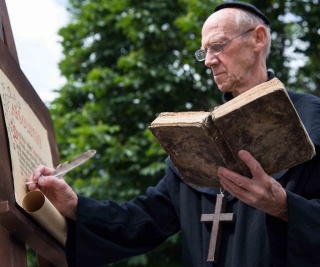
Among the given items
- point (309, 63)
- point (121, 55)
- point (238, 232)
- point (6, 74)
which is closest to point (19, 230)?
point (6, 74)

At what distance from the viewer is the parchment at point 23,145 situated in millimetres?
3164

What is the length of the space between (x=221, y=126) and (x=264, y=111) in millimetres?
158

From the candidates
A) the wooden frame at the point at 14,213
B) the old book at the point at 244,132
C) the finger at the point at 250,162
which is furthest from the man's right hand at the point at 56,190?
the finger at the point at 250,162

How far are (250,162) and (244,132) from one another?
0.11 metres

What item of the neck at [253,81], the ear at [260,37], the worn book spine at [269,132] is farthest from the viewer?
the ear at [260,37]

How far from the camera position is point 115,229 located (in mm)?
3555

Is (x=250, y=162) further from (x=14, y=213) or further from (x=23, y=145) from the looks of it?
(x=23, y=145)

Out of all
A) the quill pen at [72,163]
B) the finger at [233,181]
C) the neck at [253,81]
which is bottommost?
the neck at [253,81]

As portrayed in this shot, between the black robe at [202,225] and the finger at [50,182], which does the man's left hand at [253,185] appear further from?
the finger at [50,182]

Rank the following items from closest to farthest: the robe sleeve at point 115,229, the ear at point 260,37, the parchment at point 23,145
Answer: the parchment at point 23,145
the robe sleeve at point 115,229
the ear at point 260,37

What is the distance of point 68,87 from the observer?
1131cm

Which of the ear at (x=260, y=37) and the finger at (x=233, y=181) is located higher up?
the finger at (x=233, y=181)

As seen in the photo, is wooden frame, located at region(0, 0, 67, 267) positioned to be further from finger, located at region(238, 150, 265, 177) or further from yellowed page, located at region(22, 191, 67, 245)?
finger, located at region(238, 150, 265, 177)

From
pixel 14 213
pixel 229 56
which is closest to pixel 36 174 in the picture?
pixel 14 213
